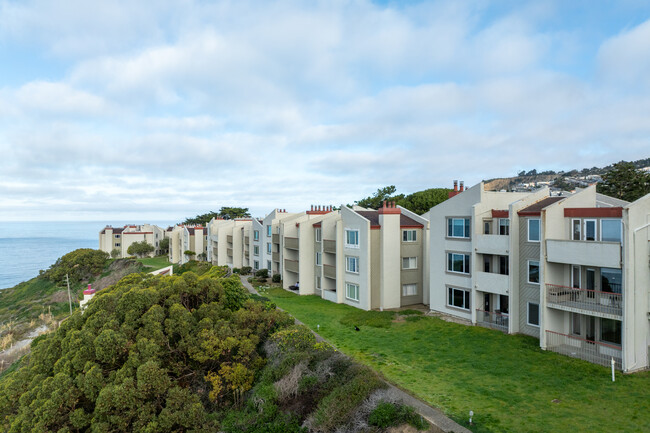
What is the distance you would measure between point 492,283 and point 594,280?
5782mm

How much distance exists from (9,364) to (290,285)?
27.2 meters

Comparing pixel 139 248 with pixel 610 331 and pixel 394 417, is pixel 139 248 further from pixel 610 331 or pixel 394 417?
pixel 610 331

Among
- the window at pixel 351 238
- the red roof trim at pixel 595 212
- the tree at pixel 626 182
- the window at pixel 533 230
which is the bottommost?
the window at pixel 351 238

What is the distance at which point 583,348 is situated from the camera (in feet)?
65.2

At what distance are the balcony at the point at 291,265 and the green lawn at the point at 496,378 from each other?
16237mm

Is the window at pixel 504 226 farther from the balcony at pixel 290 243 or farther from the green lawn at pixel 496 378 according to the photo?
the balcony at pixel 290 243

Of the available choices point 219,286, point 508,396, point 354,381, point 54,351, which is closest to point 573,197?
point 508,396

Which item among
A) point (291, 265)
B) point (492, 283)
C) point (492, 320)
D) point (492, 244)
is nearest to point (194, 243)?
point (291, 265)

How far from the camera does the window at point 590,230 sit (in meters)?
20.4

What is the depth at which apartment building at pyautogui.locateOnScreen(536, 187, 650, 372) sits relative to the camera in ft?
58.1

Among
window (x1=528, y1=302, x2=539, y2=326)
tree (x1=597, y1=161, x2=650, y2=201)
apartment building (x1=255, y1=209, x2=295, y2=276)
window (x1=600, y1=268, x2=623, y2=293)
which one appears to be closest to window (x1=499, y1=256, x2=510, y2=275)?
window (x1=528, y1=302, x2=539, y2=326)

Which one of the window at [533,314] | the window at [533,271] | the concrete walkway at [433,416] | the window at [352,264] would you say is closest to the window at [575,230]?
the window at [533,271]

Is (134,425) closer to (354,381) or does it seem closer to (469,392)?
(354,381)

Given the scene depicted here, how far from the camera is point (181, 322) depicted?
2014cm
